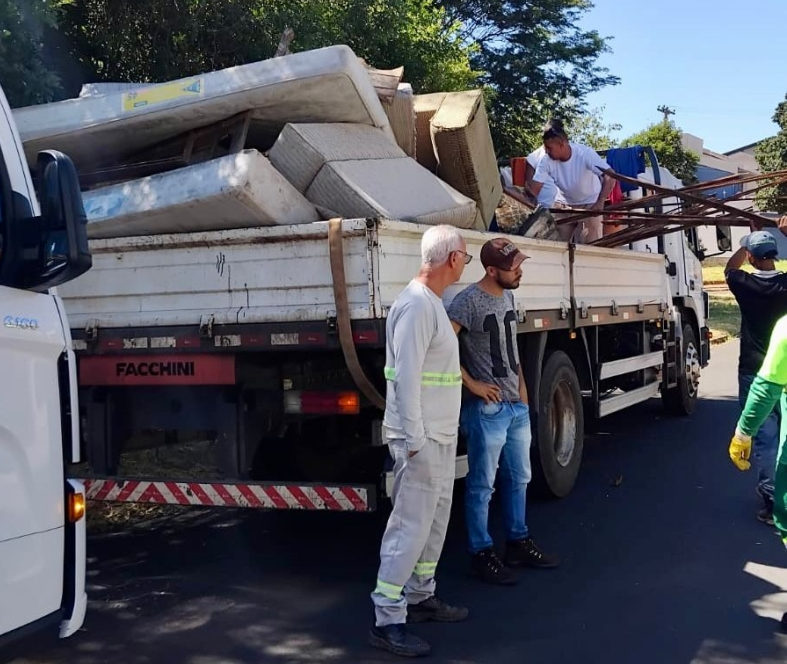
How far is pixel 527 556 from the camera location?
517cm

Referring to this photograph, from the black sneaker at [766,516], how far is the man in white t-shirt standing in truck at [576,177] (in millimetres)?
2940

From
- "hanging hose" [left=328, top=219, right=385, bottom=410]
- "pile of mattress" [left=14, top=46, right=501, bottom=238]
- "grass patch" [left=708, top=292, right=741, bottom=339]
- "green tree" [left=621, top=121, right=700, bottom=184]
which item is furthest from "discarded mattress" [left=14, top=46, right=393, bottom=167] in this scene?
"green tree" [left=621, top=121, right=700, bottom=184]

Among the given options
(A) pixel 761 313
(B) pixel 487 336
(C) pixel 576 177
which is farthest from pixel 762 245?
(C) pixel 576 177

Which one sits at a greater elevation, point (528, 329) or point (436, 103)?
point (436, 103)

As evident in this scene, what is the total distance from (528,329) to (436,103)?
190 centimetres

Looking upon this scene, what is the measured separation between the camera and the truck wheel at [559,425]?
6.31m

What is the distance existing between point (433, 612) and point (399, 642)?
0.44 metres

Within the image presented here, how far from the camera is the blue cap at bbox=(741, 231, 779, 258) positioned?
19.2ft

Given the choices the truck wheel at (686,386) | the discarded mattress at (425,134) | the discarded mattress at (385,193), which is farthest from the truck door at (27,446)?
the truck wheel at (686,386)

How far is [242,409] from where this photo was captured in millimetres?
4996

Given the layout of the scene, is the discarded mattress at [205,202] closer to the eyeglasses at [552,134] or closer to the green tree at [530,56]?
the eyeglasses at [552,134]

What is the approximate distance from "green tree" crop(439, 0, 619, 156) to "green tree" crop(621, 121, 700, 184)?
44.4ft

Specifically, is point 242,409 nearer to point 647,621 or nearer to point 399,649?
point 399,649

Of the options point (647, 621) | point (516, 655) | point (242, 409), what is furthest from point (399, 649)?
point (242, 409)
